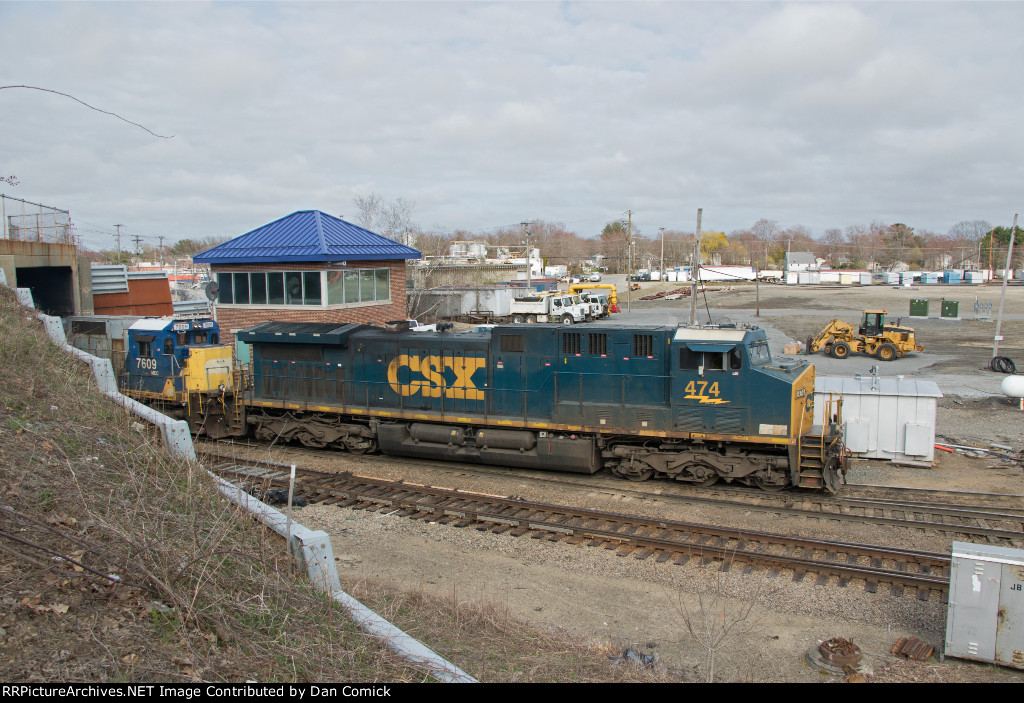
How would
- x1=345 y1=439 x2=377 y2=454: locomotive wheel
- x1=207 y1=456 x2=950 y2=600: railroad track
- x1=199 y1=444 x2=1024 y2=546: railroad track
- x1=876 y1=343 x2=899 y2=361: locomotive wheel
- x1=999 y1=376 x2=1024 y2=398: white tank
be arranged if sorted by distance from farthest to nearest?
x1=876 y1=343 x2=899 y2=361: locomotive wheel, x1=999 y1=376 x2=1024 y2=398: white tank, x1=345 y1=439 x2=377 y2=454: locomotive wheel, x1=199 y1=444 x2=1024 y2=546: railroad track, x1=207 y1=456 x2=950 y2=600: railroad track

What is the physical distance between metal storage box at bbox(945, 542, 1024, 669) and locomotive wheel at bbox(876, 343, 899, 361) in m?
28.4

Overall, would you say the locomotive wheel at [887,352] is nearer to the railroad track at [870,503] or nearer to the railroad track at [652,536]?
the railroad track at [870,503]

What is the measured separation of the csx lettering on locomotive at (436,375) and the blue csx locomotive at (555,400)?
2 centimetres

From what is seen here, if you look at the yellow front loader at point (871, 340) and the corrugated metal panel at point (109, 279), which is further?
the yellow front loader at point (871, 340)

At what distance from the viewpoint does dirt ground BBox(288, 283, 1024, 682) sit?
24.8ft

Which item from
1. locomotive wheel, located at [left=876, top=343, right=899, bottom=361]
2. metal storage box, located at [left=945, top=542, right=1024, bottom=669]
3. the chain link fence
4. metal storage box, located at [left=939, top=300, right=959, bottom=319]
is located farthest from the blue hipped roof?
metal storage box, located at [left=939, top=300, right=959, bottom=319]

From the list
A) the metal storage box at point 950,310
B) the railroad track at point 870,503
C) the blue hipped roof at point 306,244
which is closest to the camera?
the railroad track at point 870,503

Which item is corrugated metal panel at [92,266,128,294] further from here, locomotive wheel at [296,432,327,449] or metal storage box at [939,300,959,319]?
metal storage box at [939,300,959,319]

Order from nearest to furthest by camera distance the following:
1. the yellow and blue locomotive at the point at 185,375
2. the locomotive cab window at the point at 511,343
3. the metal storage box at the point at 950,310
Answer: the locomotive cab window at the point at 511,343 → the yellow and blue locomotive at the point at 185,375 → the metal storage box at the point at 950,310

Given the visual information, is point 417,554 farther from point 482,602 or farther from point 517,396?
point 517,396

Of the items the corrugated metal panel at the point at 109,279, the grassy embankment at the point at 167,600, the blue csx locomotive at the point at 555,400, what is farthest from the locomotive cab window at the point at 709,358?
the corrugated metal panel at the point at 109,279

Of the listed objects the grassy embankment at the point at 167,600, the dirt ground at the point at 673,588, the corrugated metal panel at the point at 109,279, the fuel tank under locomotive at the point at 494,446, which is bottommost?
the dirt ground at the point at 673,588

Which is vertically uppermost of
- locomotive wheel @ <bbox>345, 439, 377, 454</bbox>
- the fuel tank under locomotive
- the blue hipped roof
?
the blue hipped roof

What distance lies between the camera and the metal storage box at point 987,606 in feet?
23.2
